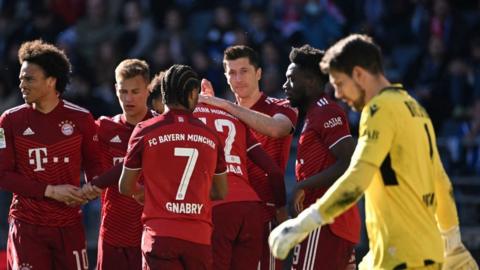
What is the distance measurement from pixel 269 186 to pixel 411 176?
2.90m

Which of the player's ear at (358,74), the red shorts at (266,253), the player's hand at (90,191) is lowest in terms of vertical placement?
the red shorts at (266,253)

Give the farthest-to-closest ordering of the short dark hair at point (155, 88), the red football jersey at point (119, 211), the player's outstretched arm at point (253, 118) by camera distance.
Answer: the short dark hair at point (155, 88), the red football jersey at point (119, 211), the player's outstretched arm at point (253, 118)

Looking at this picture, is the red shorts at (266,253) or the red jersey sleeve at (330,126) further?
the red shorts at (266,253)

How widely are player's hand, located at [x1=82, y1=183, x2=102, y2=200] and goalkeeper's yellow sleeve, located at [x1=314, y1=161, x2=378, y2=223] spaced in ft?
10.3

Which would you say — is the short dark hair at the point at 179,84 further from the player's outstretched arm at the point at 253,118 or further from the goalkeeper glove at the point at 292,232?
the goalkeeper glove at the point at 292,232

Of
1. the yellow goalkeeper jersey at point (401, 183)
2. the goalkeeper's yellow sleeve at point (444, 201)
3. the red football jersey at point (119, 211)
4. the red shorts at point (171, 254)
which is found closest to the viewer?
the yellow goalkeeper jersey at point (401, 183)

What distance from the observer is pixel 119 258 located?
33.9 ft

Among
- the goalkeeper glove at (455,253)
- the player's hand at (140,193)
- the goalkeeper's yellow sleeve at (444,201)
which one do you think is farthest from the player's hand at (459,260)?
the player's hand at (140,193)

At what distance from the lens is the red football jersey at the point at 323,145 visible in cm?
960

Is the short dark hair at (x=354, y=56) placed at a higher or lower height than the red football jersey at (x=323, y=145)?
higher

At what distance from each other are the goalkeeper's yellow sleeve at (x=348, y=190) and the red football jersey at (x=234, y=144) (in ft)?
8.64

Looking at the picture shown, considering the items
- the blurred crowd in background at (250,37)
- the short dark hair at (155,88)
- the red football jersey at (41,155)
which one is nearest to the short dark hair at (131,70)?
the short dark hair at (155,88)

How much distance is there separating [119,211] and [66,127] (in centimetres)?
88

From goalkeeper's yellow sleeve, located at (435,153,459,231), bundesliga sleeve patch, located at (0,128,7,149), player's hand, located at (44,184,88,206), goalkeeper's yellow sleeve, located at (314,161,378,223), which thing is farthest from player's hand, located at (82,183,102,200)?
goalkeeper's yellow sleeve, located at (435,153,459,231)
